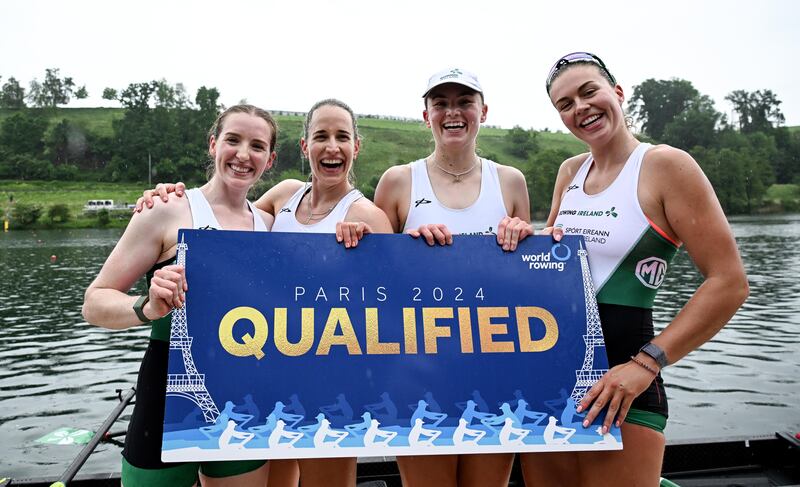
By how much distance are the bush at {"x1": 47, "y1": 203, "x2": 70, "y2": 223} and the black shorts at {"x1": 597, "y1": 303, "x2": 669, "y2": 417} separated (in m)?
89.0

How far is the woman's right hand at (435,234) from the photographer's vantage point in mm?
3137

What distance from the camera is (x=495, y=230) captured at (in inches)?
138

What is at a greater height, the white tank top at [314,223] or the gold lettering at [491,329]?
the white tank top at [314,223]

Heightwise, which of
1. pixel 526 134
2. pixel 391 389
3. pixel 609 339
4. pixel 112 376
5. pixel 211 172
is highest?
pixel 526 134

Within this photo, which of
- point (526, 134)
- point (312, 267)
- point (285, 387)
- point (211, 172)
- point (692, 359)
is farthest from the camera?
point (526, 134)

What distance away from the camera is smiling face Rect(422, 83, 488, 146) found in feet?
11.5

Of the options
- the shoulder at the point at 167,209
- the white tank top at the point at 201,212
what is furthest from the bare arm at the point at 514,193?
the shoulder at the point at 167,209

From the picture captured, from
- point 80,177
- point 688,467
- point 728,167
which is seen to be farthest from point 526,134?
point 688,467

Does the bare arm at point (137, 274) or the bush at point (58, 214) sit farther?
the bush at point (58, 214)

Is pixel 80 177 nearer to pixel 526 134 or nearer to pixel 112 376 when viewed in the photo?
pixel 526 134

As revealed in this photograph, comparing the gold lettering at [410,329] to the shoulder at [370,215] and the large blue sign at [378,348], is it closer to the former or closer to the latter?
the large blue sign at [378,348]

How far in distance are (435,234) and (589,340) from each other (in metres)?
1.06

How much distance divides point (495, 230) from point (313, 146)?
4.38ft

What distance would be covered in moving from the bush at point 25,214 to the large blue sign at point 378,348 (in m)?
87.5
